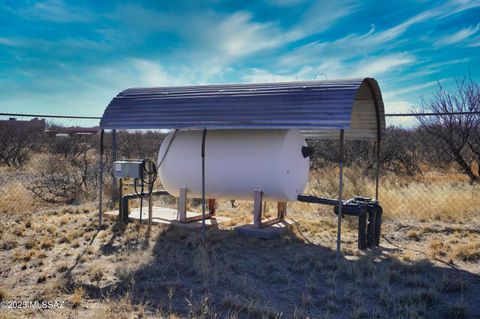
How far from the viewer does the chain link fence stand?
9.97 meters

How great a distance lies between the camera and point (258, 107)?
274 inches

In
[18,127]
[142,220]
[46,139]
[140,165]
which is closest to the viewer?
[140,165]

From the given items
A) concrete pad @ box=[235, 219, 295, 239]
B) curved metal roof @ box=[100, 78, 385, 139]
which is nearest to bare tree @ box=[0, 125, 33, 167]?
curved metal roof @ box=[100, 78, 385, 139]

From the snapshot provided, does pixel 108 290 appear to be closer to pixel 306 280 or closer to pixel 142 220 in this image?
pixel 306 280

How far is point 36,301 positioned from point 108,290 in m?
Result: 0.78

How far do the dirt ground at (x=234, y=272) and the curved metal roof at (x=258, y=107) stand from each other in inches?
77.9

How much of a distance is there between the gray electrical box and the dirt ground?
1.04 m

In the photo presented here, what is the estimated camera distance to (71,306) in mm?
4715

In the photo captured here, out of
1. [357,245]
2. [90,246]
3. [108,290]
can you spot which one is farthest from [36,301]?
[357,245]

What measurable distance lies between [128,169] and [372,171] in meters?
10.1

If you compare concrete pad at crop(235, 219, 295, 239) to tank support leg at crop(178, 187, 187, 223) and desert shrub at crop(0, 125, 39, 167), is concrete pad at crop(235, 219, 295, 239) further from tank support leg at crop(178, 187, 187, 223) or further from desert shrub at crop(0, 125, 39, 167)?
desert shrub at crop(0, 125, 39, 167)

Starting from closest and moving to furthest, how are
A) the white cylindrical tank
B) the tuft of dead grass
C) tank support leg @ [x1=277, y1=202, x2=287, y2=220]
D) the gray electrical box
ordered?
the tuft of dead grass → the white cylindrical tank → the gray electrical box → tank support leg @ [x1=277, y1=202, x2=287, y2=220]

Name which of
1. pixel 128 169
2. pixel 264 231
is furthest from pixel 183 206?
pixel 264 231

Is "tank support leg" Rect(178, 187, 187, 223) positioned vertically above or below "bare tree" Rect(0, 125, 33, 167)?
below
